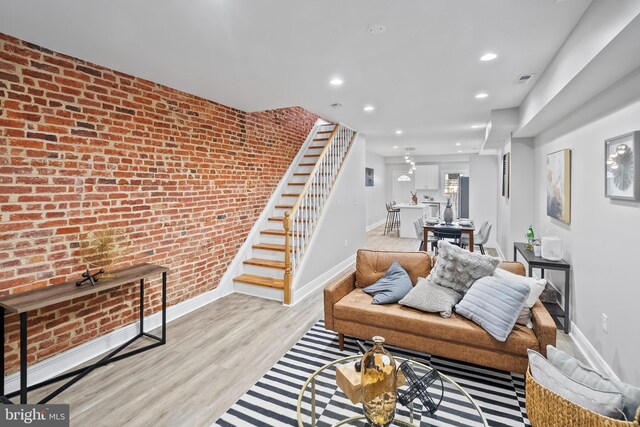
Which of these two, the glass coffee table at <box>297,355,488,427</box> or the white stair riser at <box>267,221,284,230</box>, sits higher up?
the white stair riser at <box>267,221,284,230</box>

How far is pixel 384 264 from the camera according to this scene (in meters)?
3.24

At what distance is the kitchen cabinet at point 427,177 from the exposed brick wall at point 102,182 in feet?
28.6

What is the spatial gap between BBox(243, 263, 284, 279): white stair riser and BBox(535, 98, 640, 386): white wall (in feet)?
10.7

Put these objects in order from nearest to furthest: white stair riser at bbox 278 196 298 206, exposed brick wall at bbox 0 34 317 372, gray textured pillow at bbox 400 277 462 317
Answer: exposed brick wall at bbox 0 34 317 372 → gray textured pillow at bbox 400 277 462 317 → white stair riser at bbox 278 196 298 206

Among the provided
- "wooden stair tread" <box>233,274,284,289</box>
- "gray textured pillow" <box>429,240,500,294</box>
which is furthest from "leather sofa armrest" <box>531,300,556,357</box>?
"wooden stair tread" <box>233,274,284,289</box>

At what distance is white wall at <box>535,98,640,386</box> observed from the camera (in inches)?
82.0

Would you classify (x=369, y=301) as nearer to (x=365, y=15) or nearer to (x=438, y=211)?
(x=365, y=15)

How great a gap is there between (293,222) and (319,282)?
3.39 feet

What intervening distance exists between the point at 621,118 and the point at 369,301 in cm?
228

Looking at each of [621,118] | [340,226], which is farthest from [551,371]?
[340,226]

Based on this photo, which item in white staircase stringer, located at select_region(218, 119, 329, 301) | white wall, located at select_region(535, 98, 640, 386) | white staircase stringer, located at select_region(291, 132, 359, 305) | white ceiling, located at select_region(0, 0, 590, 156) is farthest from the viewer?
white staircase stringer, located at select_region(218, 119, 329, 301)

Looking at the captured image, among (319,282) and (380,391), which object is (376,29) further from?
(319,282)

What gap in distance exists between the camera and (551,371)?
1.69 m

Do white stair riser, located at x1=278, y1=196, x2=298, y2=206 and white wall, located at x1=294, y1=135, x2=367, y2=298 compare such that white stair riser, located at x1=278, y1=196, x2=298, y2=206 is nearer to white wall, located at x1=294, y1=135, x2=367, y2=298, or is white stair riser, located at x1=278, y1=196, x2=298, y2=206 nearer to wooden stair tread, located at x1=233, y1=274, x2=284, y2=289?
white wall, located at x1=294, y1=135, x2=367, y2=298
